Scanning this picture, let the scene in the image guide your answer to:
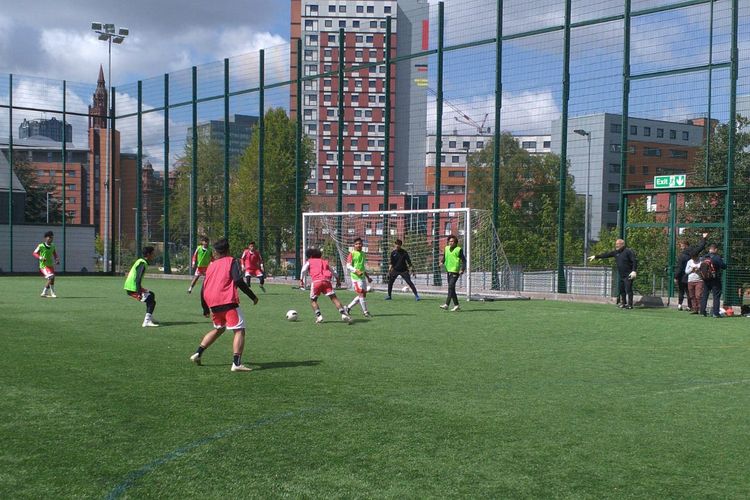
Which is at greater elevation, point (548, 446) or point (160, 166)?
point (160, 166)

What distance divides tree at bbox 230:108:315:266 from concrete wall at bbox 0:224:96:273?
852 cm

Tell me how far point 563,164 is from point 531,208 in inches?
70.1

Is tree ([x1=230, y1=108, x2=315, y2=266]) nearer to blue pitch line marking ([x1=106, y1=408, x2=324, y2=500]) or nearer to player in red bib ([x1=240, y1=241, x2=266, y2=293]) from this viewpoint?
player in red bib ([x1=240, y1=241, x2=266, y2=293])

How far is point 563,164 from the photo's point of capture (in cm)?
2377

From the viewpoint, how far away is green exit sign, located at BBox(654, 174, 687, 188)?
20688 mm

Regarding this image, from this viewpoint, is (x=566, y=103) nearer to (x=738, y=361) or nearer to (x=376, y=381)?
(x=738, y=361)

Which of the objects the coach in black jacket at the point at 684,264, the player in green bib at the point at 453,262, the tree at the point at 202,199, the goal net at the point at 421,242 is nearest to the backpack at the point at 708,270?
the coach in black jacket at the point at 684,264

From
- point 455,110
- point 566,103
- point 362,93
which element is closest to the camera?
point 566,103

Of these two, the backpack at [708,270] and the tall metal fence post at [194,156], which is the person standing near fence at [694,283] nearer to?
the backpack at [708,270]

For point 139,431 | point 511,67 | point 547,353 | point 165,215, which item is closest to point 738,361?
point 547,353

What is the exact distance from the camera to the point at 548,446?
6.13m

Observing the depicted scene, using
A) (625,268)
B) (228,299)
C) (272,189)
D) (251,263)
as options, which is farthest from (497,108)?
(228,299)

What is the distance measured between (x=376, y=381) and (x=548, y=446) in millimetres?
3084

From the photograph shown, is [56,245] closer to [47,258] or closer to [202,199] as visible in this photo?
[202,199]
